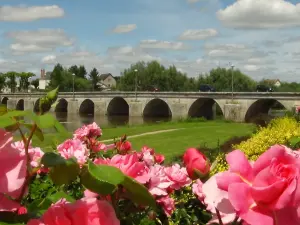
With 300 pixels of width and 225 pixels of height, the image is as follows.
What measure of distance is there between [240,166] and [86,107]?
72577mm

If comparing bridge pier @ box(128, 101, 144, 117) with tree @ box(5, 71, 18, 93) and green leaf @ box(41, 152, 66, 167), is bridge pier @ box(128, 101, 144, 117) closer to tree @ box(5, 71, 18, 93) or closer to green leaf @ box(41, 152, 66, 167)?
tree @ box(5, 71, 18, 93)

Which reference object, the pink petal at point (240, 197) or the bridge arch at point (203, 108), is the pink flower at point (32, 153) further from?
the bridge arch at point (203, 108)

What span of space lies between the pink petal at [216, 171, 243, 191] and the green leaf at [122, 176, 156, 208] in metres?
0.15

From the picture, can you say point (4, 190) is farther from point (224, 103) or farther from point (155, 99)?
point (155, 99)

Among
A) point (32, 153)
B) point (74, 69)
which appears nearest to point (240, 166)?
point (32, 153)

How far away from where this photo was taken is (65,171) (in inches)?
39.9

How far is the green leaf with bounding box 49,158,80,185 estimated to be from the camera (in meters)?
1.00

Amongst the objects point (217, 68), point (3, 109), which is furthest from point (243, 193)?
point (217, 68)

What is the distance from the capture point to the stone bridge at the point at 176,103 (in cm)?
4781

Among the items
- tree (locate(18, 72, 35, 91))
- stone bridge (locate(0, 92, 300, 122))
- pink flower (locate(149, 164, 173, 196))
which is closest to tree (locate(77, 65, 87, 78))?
tree (locate(18, 72, 35, 91))

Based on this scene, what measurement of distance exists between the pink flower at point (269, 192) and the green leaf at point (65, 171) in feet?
1.08

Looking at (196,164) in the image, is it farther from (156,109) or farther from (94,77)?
(94,77)

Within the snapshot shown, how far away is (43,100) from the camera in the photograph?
1.09 meters

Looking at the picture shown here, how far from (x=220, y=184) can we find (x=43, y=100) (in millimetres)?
454
